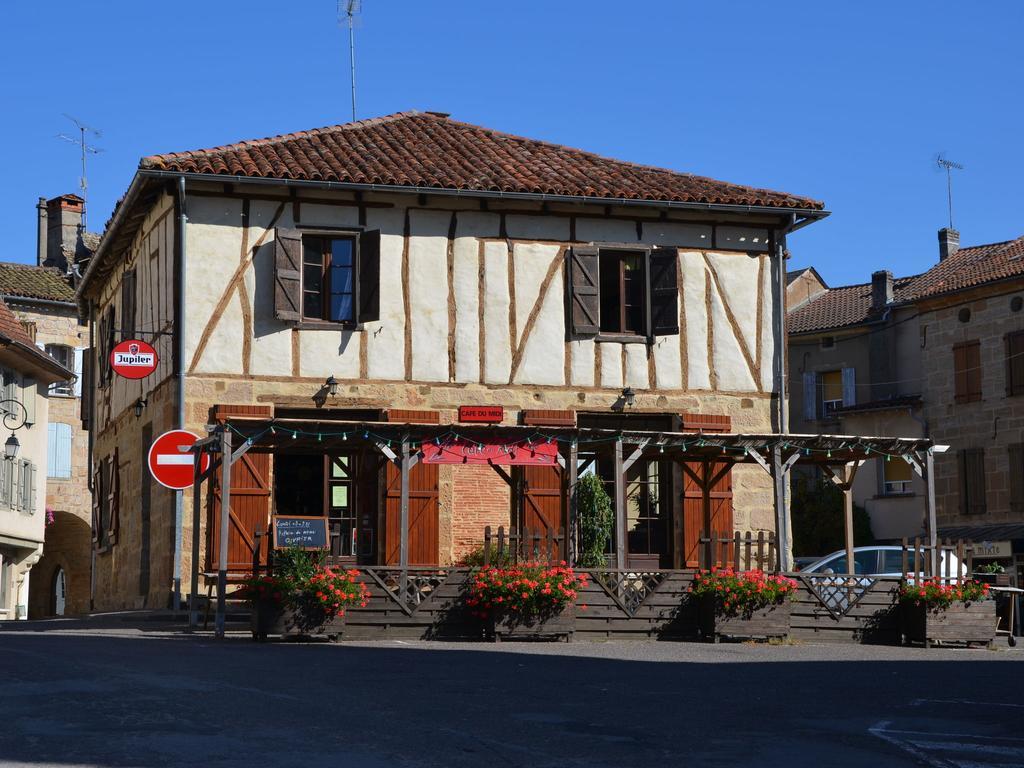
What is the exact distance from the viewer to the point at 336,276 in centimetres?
2027

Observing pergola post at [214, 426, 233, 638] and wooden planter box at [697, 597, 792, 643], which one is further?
wooden planter box at [697, 597, 792, 643]

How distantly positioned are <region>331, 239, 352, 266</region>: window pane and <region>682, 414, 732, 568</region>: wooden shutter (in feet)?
16.1

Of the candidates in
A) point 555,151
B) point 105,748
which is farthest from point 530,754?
point 555,151

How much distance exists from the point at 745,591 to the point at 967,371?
73.9 ft

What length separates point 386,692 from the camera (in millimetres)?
9805

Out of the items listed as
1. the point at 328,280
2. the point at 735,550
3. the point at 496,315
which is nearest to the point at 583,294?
the point at 496,315

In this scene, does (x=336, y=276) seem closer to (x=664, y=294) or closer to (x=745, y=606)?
(x=664, y=294)

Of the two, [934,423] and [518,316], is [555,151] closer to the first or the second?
[518,316]

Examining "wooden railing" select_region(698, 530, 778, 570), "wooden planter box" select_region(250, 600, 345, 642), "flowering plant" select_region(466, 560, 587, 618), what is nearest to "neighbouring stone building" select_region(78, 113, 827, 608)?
"wooden railing" select_region(698, 530, 778, 570)

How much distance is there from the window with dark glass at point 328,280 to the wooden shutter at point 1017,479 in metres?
20.4

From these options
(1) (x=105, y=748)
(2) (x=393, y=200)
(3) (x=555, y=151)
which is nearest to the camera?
(1) (x=105, y=748)

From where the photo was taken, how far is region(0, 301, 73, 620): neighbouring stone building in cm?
3250

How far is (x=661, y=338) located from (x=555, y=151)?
12.3ft

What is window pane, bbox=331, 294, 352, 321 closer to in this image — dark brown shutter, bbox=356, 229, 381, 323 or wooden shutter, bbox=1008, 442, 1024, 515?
dark brown shutter, bbox=356, 229, 381, 323
